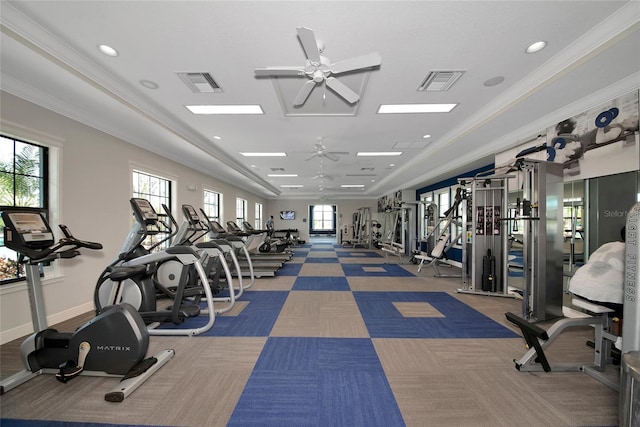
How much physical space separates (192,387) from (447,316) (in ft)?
10.4

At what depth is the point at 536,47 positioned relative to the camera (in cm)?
246

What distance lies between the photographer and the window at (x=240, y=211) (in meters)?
10.7

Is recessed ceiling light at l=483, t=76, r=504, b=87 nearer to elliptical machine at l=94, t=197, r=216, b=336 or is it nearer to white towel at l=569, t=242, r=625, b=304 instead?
white towel at l=569, t=242, r=625, b=304

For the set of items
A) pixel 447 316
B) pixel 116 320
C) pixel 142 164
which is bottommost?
pixel 447 316

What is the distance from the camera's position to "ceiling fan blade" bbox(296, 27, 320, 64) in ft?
6.20

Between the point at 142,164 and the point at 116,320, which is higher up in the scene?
the point at 142,164

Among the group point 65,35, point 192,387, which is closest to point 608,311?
point 192,387

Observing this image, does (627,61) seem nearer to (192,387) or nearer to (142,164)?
(192,387)

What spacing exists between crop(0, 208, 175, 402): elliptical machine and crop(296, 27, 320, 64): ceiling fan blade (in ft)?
8.38

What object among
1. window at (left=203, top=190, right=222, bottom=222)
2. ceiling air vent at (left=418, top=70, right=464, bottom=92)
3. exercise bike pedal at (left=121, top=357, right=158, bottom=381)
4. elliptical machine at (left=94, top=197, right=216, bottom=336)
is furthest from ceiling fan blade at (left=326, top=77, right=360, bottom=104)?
window at (left=203, top=190, right=222, bottom=222)

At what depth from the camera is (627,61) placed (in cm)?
239

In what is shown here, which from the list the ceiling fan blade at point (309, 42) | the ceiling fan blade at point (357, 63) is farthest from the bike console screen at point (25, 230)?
the ceiling fan blade at point (357, 63)

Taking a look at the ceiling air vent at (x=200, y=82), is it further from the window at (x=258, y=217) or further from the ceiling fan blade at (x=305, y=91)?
the window at (x=258, y=217)

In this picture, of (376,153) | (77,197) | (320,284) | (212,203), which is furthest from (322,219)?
(77,197)
